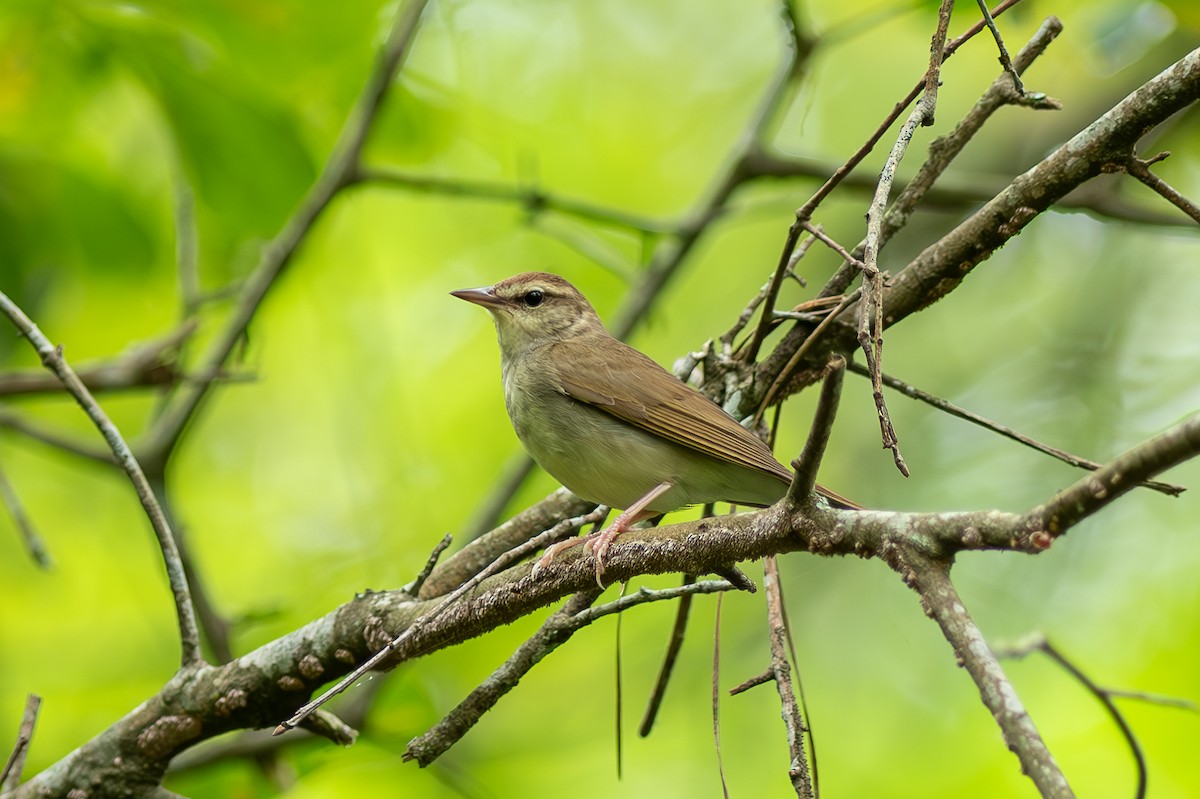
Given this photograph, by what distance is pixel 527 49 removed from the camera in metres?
8.78

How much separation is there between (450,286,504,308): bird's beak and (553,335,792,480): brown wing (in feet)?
1.60

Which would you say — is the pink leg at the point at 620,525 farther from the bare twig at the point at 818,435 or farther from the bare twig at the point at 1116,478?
the bare twig at the point at 1116,478

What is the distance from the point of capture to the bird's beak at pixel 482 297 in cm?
534

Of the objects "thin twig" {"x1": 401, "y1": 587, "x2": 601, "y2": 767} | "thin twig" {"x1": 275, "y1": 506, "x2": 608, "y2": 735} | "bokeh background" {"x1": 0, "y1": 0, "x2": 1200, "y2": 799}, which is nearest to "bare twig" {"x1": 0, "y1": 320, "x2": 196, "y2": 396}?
"bokeh background" {"x1": 0, "y1": 0, "x2": 1200, "y2": 799}

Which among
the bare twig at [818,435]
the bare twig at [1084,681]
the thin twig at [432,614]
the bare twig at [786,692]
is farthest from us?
the bare twig at [1084,681]

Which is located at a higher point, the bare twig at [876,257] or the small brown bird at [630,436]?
the small brown bird at [630,436]

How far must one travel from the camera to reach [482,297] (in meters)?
5.43

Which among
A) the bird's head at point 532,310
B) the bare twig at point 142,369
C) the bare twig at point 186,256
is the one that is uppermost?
the bare twig at point 186,256

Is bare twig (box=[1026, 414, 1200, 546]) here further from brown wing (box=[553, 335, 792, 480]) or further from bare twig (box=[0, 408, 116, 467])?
bare twig (box=[0, 408, 116, 467])

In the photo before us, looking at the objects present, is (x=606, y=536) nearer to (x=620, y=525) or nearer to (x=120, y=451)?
(x=620, y=525)

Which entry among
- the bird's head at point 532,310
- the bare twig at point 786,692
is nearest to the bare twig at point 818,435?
the bare twig at point 786,692

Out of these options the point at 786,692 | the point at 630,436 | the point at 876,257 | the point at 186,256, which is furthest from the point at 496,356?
the point at 876,257

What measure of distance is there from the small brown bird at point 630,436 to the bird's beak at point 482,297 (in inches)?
8.7

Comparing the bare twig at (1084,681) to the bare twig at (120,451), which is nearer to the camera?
the bare twig at (1084,681)
